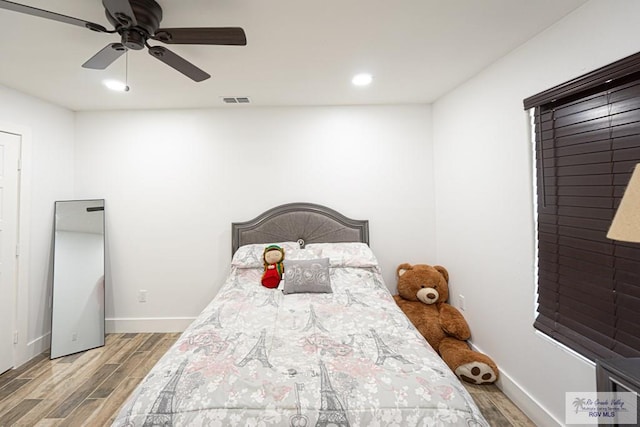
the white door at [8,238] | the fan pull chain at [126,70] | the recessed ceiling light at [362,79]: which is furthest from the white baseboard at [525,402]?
the white door at [8,238]

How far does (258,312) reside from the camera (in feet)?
6.91

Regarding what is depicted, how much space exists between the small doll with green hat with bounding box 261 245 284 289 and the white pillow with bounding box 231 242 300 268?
0.08 meters

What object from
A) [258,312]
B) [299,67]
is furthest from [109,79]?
[258,312]

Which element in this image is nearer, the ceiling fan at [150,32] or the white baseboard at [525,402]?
the ceiling fan at [150,32]

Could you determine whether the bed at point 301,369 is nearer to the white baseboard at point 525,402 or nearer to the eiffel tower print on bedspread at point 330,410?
the eiffel tower print on bedspread at point 330,410

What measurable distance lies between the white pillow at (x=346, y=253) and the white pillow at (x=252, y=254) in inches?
7.4

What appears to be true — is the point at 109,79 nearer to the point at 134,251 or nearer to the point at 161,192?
the point at 161,192

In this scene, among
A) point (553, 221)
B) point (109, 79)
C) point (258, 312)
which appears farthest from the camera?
point (109, 79)

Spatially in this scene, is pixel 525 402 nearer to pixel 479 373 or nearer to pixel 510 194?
pixel 479 373

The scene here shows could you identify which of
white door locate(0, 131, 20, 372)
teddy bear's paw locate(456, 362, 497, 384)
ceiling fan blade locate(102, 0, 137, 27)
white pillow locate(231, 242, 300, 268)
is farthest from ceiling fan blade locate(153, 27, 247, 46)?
teddy bear's paw locate(456, 362, 497, 384)

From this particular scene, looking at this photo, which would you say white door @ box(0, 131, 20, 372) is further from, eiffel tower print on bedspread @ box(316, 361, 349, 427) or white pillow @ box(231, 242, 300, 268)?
eiffel tower print on bedspread @ box(316, 361, 349, 427)

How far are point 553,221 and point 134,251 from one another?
3.80 metres

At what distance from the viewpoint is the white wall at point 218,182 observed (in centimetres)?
331

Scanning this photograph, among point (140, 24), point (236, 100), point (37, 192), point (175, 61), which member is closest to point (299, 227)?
point (236, 100)
